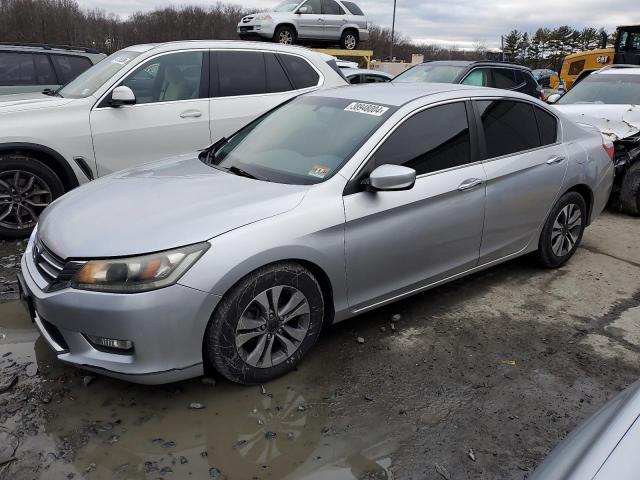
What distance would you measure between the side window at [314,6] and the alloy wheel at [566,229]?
12.2m

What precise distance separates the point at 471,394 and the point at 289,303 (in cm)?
115

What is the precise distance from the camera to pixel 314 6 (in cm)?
1514

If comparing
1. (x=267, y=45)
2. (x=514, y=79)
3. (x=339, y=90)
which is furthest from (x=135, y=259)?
(x=514, y=79)

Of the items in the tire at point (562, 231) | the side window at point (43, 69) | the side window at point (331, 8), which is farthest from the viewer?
the side window at point (331, 8)

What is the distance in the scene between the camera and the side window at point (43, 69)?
765 cm

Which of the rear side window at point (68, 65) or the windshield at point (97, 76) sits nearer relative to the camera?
the windshield at point (97, 76)

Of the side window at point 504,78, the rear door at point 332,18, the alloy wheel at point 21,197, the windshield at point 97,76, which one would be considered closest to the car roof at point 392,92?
the windshield at point 97,76

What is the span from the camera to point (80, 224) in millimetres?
2896

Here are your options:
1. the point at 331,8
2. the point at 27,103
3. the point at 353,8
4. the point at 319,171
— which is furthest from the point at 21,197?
the point at 353,8

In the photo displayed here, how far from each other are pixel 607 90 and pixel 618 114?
46.7 inches

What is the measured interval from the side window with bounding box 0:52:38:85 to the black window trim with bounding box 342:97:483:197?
6.40 m

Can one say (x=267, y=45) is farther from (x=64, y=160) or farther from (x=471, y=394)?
(x=471, y=394)

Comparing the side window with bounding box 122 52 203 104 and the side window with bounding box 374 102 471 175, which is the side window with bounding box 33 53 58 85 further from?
the side window with bounding box 374 102 471 175

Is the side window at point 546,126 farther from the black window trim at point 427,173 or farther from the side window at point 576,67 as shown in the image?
the side window at point 576,67
